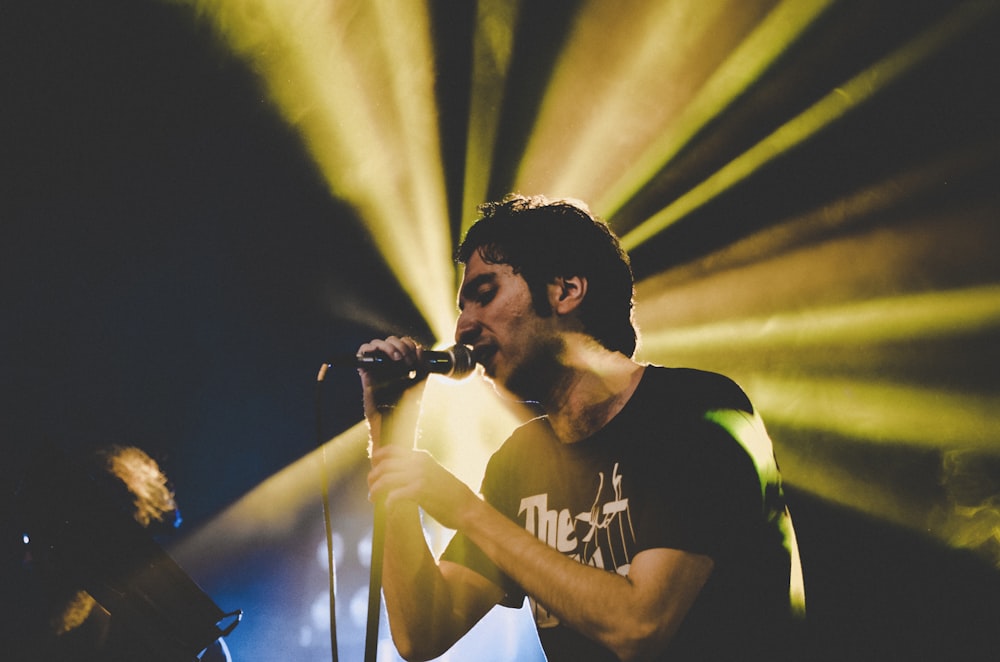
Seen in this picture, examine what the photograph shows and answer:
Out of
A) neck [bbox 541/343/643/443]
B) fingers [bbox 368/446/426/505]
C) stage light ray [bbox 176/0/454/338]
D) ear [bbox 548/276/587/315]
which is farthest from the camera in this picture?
stage light ray [bbox 176/0/454/338]

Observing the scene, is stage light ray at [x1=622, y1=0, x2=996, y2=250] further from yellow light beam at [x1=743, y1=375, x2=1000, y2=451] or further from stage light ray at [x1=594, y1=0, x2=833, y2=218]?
yellow light beam at [x1=743, y1=375, x2=1000, y2=451]

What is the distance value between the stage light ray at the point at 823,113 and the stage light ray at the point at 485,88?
88 cm

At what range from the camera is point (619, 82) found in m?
2.63

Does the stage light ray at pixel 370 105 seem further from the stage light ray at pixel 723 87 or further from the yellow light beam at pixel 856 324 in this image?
the yellow light beam at pixel 856 324

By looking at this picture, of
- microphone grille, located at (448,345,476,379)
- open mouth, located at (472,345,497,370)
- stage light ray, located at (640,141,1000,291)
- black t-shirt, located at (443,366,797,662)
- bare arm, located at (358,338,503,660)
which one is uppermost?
stage light ray, located at (640,141,1000,291)

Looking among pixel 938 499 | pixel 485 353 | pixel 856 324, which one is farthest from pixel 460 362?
pixel 938 499

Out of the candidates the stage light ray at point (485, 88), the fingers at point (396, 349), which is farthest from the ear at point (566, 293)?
the stage light ray at point (485, 88)

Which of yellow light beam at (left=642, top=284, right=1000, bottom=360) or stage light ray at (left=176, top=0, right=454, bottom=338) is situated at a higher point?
stage light ray at (left=176, top=0, right=454, bottom=338)

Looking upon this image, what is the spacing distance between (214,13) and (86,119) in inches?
32.9

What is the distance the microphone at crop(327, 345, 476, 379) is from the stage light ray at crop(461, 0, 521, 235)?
1879mm

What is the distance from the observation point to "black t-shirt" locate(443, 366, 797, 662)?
1.19 metres

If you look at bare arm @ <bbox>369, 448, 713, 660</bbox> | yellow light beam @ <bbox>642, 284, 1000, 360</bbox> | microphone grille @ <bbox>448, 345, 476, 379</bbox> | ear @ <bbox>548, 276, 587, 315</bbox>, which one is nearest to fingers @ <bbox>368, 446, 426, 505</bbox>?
bare arm @ <bbox>369, 448, 713, 660</bbox>

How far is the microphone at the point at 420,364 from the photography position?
1193mm

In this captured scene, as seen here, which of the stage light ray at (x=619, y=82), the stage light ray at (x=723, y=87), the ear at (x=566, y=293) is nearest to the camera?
the ear at (x=566, y=293)
